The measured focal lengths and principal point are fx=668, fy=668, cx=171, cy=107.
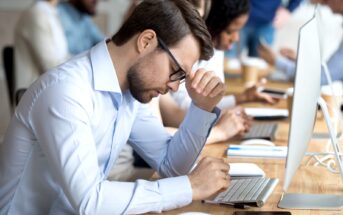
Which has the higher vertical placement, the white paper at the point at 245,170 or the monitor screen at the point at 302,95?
the monitor screen at the point at 302,95

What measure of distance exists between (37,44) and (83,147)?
2.36m

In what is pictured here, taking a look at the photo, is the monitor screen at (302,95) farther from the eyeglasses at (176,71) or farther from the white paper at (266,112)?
the white paper at (266,112)

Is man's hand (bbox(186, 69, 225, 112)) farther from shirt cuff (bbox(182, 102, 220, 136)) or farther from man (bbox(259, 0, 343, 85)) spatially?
man (bbox(259, 0, 343, 85))

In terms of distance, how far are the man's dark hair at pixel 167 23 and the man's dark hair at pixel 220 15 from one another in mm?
1075

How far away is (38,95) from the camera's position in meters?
1.54

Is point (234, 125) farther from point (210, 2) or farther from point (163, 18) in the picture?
point (163, 18)

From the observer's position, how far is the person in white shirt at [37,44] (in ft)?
12.1

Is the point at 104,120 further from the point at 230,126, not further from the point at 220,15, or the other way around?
the point at 220,15

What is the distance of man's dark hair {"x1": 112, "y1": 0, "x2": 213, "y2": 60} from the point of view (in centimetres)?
158

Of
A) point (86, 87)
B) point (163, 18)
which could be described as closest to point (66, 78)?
point (86, 87)

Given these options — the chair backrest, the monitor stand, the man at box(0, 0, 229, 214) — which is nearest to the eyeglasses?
the man at box(0, 0, 229, 214)

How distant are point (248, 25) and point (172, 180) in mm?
3793

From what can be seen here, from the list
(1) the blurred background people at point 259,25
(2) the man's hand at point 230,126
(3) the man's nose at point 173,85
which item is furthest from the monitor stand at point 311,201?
(1) the blurred background people at point 259,25

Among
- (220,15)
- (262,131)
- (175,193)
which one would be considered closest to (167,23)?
(175,193)
